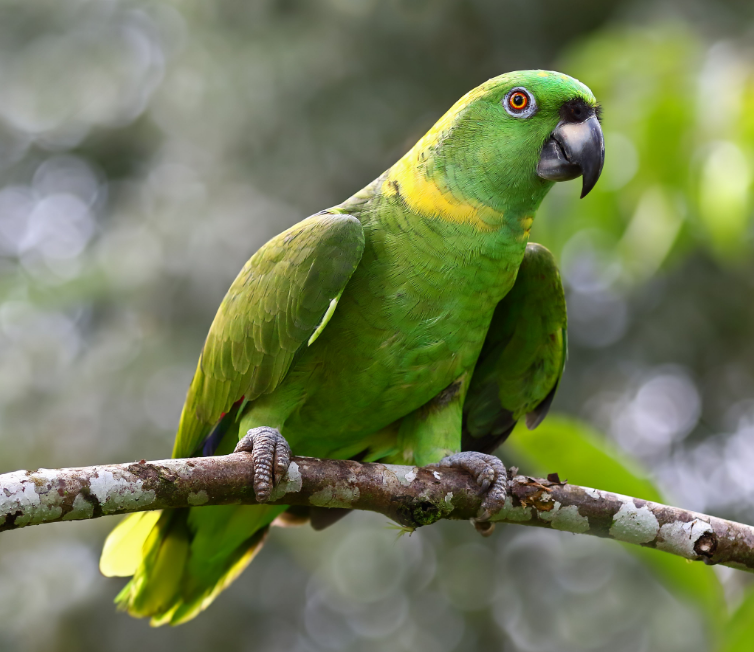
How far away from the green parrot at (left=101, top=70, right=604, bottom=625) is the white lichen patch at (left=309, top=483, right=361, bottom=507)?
20cm

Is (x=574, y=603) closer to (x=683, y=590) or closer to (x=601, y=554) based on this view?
(x=601, y=554)

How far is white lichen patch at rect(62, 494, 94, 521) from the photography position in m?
1.69

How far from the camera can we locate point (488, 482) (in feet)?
7.44

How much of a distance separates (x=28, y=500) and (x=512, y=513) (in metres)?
1.32

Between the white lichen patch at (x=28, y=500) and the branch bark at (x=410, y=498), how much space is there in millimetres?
51

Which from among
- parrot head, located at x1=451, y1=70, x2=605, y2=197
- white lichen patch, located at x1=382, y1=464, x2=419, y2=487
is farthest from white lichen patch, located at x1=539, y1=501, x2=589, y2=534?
parrot head, located at x1=451, y1=70, x2=605, y2=197

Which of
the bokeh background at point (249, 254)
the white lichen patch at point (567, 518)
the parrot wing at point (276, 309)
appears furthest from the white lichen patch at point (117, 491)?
the bokeh background at point (249, 254)

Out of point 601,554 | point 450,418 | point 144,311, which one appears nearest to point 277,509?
point 450,418

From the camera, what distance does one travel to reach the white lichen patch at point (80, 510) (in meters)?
1.69

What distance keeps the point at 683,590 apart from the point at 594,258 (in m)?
2.42

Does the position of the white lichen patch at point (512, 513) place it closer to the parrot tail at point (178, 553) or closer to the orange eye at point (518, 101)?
the parrot tail at point (178, 553)

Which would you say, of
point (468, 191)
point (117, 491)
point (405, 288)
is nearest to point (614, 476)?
point (405, 288)

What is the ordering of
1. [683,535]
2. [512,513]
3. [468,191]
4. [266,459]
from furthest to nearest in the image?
[468,191], [512,513], [683,535], [266,459]

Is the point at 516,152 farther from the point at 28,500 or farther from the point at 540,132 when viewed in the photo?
the point at 28,500
